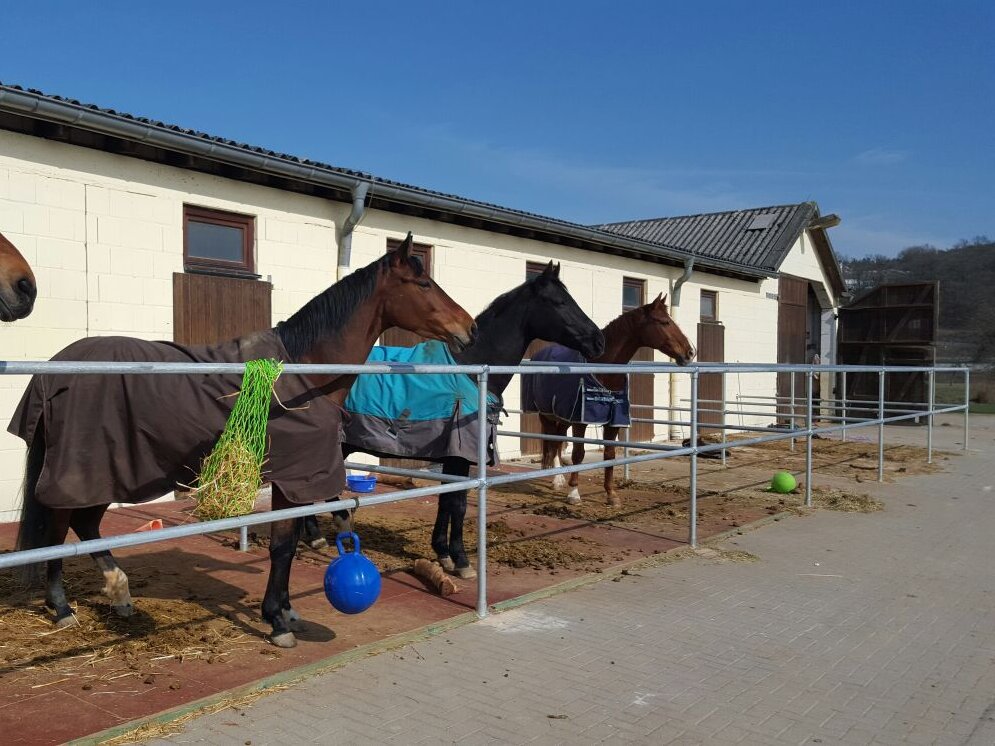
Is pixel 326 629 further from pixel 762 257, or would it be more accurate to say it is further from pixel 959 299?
pixel 959 299

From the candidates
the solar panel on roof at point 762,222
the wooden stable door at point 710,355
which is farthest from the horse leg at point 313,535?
the solar panel on roof at point 762,222

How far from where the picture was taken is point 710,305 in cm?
1591

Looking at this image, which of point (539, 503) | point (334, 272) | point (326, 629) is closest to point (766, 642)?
point (326, 629)

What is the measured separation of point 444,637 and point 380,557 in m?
1.68

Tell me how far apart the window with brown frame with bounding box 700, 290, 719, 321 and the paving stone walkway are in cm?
1014

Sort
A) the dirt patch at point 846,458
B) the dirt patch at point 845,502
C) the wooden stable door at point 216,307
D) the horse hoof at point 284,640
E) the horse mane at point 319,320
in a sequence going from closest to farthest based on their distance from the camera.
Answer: the horse hoof at point 284,640, the horse mane at point 319,320, the wooden stable door at point 216,307, the dirt patch at point 845,502, the dirt patch at point 846,458

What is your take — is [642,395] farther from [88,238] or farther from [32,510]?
[32,510]

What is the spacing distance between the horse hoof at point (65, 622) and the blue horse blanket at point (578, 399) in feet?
15.6

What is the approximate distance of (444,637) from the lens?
4098mm

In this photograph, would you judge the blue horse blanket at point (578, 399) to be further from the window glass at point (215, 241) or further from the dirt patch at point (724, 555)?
the window glass at point (215, 241)

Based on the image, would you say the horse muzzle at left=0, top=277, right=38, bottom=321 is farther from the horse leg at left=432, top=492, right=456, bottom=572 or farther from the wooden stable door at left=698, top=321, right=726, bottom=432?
the wooden stable door at left=698, top=321, right=726, bottom=432

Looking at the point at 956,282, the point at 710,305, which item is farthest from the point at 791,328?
the point at 956,282

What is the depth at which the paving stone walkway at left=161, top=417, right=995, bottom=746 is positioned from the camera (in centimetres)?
307

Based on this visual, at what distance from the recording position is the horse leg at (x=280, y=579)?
3841 millimetres
